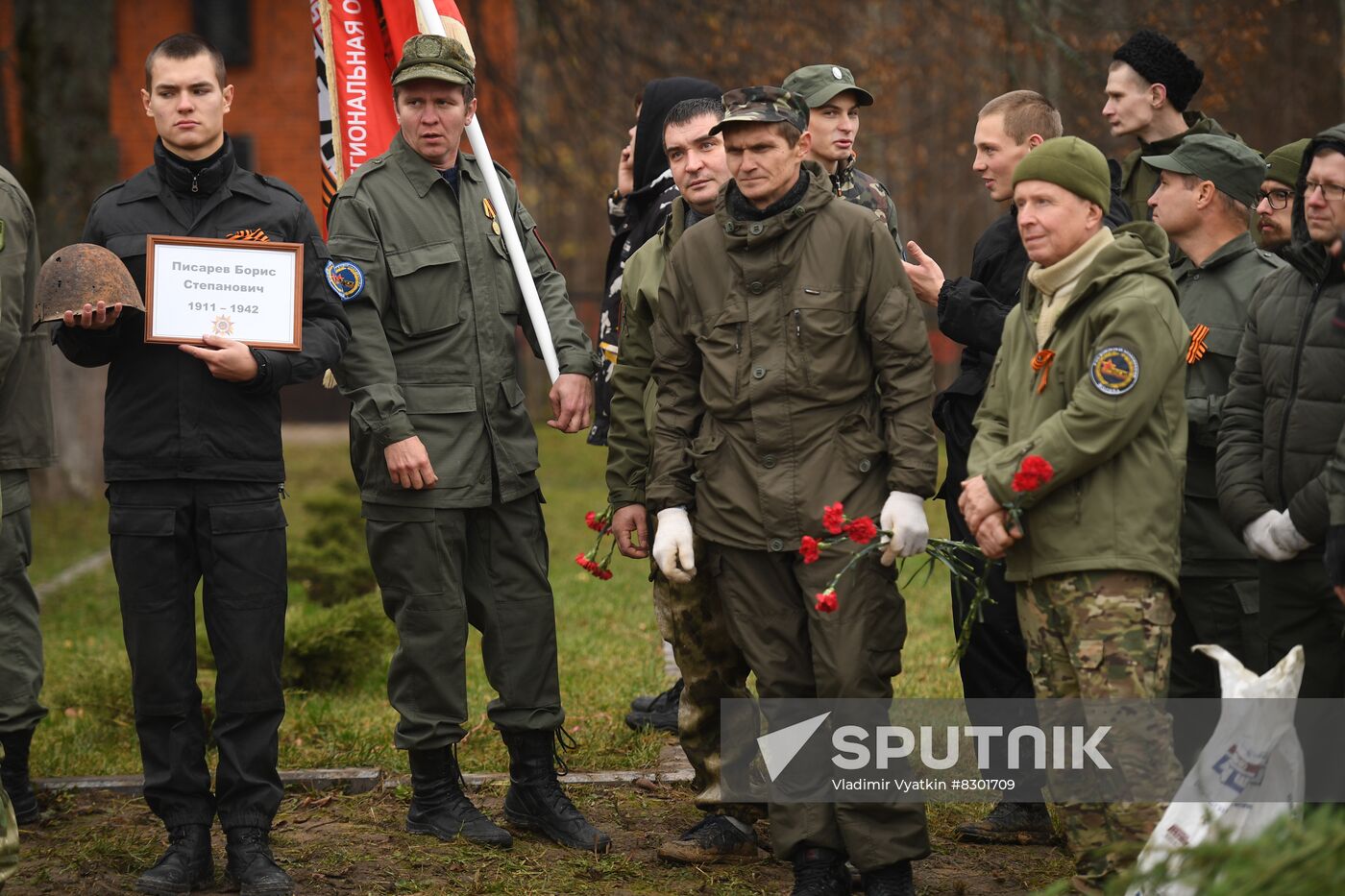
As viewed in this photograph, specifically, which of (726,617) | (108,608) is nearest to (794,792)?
(726,617)

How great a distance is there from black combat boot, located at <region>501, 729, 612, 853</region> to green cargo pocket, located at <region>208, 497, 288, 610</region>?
1.09m

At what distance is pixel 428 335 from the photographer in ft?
17.6

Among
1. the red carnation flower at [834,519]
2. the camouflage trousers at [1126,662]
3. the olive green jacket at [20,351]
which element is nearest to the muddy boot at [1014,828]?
the camouflage trousers at [1126,662]

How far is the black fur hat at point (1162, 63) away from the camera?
226 inches

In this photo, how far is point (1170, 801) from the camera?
4.14 m

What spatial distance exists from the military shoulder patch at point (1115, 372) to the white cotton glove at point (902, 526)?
0.67 metres

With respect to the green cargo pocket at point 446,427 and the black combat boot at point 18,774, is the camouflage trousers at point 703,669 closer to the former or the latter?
the green cargo pocket at point 446,427

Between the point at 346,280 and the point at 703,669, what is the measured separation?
1.78 m

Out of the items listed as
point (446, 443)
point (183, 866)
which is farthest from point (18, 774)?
point (446, 443)

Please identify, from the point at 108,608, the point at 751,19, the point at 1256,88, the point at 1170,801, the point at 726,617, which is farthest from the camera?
the point at 751,19

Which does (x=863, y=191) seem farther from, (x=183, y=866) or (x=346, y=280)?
(x=183, y=866)

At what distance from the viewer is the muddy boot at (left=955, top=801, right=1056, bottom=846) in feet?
17.4

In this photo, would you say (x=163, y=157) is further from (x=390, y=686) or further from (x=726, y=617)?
(x=726, y=617)

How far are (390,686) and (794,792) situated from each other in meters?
1.58
